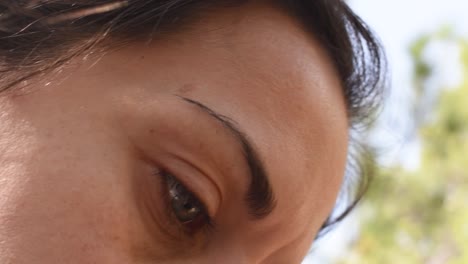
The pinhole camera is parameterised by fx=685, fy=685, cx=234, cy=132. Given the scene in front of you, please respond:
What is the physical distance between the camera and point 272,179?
80cm

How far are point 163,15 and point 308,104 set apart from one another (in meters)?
0.22

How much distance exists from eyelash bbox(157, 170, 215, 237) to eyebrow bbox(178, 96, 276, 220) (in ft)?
0.17

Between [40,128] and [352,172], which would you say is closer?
[40,128]

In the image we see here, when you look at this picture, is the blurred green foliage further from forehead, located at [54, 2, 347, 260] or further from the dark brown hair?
the dark brown hair

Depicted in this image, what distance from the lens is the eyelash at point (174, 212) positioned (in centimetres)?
76

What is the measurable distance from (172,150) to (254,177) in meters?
0.10

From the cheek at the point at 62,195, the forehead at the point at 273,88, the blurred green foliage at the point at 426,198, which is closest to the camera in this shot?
the cheek at the point at 62,195

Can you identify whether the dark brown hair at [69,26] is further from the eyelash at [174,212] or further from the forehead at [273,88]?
the eyelash at [174,212]

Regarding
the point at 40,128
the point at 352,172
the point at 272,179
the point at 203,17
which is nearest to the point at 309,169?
the point at 272,179

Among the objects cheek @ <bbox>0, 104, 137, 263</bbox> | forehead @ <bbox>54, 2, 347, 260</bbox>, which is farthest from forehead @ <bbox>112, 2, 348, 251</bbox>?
cheek @ <bbox>0, 104, 137, 263</bbox>

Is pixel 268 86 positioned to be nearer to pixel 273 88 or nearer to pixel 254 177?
pixel 273 88

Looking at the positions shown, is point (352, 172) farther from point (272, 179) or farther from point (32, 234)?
point (32, 234)

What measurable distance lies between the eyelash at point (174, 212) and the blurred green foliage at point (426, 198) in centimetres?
468

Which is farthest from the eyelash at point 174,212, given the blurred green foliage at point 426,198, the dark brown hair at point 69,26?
the blurred green foliage at point 426,198
